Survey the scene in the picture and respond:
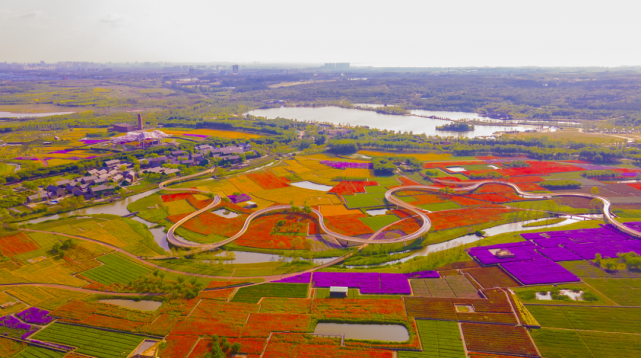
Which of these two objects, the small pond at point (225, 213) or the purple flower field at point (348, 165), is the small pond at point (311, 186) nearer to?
the purple flower field at point (348, 165)

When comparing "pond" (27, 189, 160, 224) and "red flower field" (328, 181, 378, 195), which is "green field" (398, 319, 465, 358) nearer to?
"red flower field" (328, 181, 378, 195)

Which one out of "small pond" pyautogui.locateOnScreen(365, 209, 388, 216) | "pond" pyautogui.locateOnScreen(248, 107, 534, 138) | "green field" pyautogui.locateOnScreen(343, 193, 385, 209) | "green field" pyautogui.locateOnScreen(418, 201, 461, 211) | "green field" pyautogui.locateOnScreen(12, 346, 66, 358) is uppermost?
"pond" pyautogui.locateOnScreen(248, 107, 534, 138)

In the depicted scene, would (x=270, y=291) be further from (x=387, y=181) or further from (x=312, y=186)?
(x=387, y=181)

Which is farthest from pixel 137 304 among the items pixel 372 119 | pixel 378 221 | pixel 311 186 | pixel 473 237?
pixel 372 119

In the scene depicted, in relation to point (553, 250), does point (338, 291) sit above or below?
below

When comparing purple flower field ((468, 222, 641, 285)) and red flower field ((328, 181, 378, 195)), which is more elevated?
red flower field ((328, 181, 378, 195))

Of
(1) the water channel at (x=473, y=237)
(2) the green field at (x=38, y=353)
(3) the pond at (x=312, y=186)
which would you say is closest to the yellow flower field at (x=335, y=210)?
(3) the pond at (x=312, y=186)

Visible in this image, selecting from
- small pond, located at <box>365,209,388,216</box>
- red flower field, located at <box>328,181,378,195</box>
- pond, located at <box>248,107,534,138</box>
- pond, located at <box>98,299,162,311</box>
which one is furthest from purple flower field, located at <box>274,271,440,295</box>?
pond, located at <box>248,107,534,138</box>
